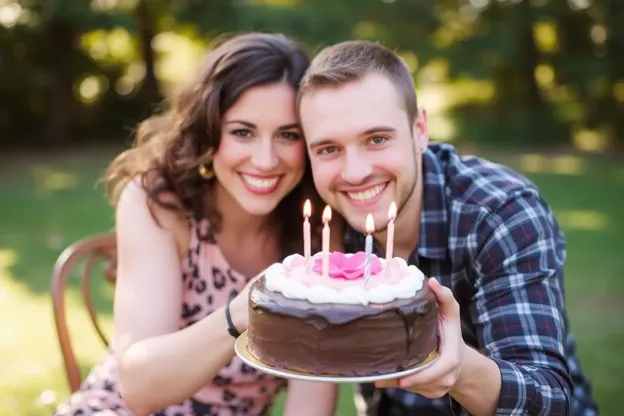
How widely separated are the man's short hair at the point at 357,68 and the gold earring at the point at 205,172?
58 centimetres

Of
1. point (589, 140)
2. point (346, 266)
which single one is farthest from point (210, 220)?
point (589, 140)

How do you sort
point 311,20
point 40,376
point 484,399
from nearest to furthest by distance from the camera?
point 484,399
point 40,376
point 311,20

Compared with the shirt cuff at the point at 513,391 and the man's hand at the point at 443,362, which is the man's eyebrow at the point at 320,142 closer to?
the man's hand at the point at 443,362

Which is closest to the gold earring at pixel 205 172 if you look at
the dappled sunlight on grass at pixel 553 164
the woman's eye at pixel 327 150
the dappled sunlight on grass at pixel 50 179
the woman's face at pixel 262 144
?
the woman's face at pixel 262 144

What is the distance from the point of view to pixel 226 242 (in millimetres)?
3443

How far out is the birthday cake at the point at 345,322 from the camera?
209 centimetres

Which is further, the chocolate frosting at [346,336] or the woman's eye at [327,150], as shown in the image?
the woman's eye at [327,150]

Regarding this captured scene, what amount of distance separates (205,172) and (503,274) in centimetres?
131

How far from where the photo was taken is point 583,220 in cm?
1121

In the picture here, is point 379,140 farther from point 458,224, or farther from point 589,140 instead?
point 589,140

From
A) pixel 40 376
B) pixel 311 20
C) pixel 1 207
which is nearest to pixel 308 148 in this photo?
pixel 40 376

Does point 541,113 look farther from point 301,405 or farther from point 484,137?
point 301,405

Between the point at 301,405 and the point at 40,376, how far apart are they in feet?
10.1

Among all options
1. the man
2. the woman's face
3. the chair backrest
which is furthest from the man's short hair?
the chair backrest
